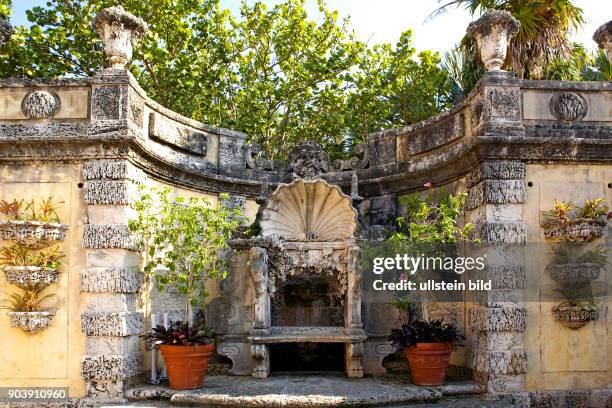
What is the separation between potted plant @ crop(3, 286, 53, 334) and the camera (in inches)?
254

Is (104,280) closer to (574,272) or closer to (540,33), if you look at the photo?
(574,272)

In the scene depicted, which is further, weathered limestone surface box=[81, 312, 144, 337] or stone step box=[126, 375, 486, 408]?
weathered limestone surface box=[81, 312, 144, 337]

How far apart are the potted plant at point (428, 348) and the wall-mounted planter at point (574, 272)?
1.31 meters

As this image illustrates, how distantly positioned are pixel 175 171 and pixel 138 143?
118 centimetres

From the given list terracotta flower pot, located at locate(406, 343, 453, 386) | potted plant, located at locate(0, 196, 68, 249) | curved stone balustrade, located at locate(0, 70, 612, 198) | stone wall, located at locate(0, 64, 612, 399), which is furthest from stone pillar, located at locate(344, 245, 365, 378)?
potted plant, located at locate(0, 196, 68, 249)

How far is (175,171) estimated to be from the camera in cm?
791

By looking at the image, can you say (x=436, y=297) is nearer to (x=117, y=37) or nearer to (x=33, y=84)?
(x=117, y=37)

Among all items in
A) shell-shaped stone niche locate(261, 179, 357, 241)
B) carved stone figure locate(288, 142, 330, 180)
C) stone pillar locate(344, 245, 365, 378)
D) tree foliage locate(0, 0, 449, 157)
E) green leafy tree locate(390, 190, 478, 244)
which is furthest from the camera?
tree foliage locate(0, 0, 449, 157)

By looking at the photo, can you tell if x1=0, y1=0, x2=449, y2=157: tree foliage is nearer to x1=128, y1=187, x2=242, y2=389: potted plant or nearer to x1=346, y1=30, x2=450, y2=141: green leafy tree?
x1=346, y1=30, x2=450, y2=141: green leafy tree

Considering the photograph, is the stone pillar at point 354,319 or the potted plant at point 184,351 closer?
the potted plant at point 184,351

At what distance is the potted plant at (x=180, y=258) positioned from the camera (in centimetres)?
673

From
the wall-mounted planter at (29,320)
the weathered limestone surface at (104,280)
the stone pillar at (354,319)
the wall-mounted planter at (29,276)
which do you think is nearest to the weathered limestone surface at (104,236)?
the weathered limestone surface at (104,280)

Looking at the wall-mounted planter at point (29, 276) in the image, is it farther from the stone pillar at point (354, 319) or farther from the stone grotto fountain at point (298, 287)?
the stone pillar at point (354, 319)

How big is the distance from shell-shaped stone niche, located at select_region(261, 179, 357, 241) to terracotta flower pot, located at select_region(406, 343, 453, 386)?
1.86 m
